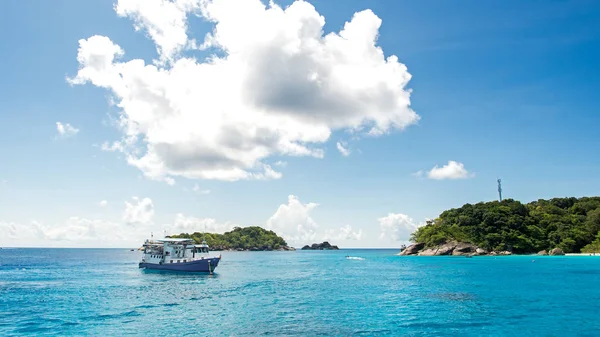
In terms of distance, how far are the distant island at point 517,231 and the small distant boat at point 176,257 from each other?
12575 centimetres

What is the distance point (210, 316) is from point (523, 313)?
110ft

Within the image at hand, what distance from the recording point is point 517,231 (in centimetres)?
16788

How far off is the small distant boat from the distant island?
413 ft

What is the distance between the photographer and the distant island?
526 ft

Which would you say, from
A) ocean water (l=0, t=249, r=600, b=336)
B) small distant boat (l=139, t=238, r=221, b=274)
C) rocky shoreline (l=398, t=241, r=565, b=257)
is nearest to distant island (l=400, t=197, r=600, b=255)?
rocky shoreline (l=398, t=241, r=565, b=257)

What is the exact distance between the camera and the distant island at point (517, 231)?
160 metres

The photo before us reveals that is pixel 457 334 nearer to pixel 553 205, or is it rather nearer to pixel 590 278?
pixel 590 278

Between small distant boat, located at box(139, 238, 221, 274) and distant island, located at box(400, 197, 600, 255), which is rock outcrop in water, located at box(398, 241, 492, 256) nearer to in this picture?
distant island, located at box(400, 197, 600, 255)

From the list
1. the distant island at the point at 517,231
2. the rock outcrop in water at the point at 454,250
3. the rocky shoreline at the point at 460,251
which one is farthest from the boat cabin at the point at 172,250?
the distant island at the point at 517,231

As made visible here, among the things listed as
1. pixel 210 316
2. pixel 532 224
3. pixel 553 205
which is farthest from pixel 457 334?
pixel 553 205

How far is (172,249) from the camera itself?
3930 inches

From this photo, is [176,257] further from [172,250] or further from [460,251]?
[460,251]

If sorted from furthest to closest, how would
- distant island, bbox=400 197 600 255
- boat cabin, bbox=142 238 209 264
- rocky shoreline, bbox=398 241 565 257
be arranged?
rocky shoreline, bbox=398 241 565 257 → distant island, bbox=400 197 600 255 → boat cabin, bbox=142 238 209 264

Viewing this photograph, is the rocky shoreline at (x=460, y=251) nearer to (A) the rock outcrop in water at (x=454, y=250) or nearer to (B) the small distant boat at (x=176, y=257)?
(A) the rock outcrop in water at (x=454, y=250)
